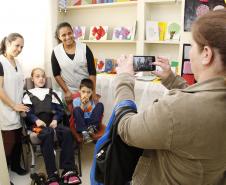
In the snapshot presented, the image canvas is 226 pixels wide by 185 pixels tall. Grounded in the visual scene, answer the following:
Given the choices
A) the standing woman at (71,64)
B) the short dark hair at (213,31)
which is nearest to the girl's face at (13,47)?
the standing woman at (71,64)

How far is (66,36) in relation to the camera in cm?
266

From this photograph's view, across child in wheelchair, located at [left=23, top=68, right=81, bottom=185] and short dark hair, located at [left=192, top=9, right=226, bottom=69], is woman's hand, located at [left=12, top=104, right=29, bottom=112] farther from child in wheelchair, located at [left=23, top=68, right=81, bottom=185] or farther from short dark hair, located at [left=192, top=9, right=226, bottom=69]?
short dark hair, located at [left=192, top=9, right=226, bottom=69]

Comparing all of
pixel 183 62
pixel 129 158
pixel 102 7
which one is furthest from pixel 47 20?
pixel 129 158

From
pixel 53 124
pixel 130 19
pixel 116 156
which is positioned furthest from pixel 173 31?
pixel 116 156

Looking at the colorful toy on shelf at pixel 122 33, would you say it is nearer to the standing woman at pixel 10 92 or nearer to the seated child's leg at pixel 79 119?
the seated child's leg at pixel 79 119

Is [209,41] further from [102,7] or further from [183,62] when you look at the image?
[102,7]

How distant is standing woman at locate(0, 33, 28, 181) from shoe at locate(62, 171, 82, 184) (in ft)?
1.89

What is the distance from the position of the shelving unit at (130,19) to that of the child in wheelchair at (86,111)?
3.05 ft

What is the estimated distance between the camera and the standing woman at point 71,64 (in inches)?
108

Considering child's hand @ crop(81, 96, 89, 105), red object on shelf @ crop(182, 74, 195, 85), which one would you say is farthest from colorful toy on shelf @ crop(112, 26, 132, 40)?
child's hand @ crop(81, 96, 89, 105)

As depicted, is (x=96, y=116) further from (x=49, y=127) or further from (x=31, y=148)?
(x=31, y=148)

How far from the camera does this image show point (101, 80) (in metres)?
3.24

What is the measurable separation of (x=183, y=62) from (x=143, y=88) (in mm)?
520

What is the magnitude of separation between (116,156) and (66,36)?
198 centimetres
